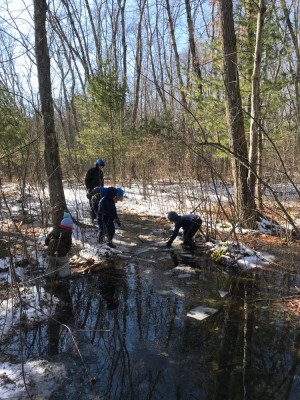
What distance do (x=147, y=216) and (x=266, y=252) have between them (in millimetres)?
4043

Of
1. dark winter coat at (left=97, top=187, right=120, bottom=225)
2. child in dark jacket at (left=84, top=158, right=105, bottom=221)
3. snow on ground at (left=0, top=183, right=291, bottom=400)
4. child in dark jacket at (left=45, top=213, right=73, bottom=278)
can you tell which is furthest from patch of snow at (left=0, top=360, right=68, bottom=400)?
child in dark jacket at (left=84, top=158, right=105, bottom=221)

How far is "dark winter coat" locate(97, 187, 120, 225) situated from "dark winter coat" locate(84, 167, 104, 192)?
57.5 inches

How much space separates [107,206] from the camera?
6.52 meters

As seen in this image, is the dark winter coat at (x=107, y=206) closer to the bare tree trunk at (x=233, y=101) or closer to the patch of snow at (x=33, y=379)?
the bare tree trunk at (x=233, y=101)

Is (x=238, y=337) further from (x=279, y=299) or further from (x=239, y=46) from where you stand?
(x=239, y=46)

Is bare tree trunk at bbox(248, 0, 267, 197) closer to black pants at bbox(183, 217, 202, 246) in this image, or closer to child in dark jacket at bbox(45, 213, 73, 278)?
black pants at bbox(183, 217, 202, 246)

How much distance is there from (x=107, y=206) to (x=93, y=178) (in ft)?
5.72

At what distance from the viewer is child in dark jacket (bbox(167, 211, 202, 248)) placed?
6460mm

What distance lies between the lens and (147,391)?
2840mm

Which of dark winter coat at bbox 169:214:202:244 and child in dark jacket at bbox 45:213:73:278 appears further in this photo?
dark winter coat at bbox 169:214:202:244

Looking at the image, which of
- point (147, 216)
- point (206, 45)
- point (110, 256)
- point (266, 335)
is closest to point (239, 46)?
point (206, 45)

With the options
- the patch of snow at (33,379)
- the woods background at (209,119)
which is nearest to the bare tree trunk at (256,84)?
the woods background at (209,119)

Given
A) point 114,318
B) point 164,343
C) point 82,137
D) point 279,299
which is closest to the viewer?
point 164,343

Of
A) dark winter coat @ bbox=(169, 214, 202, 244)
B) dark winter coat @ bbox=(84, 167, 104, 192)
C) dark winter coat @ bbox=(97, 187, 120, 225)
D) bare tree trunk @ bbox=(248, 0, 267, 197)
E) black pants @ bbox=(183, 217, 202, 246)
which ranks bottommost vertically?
black pants @ bbox=(183, 217, 202, 246)
